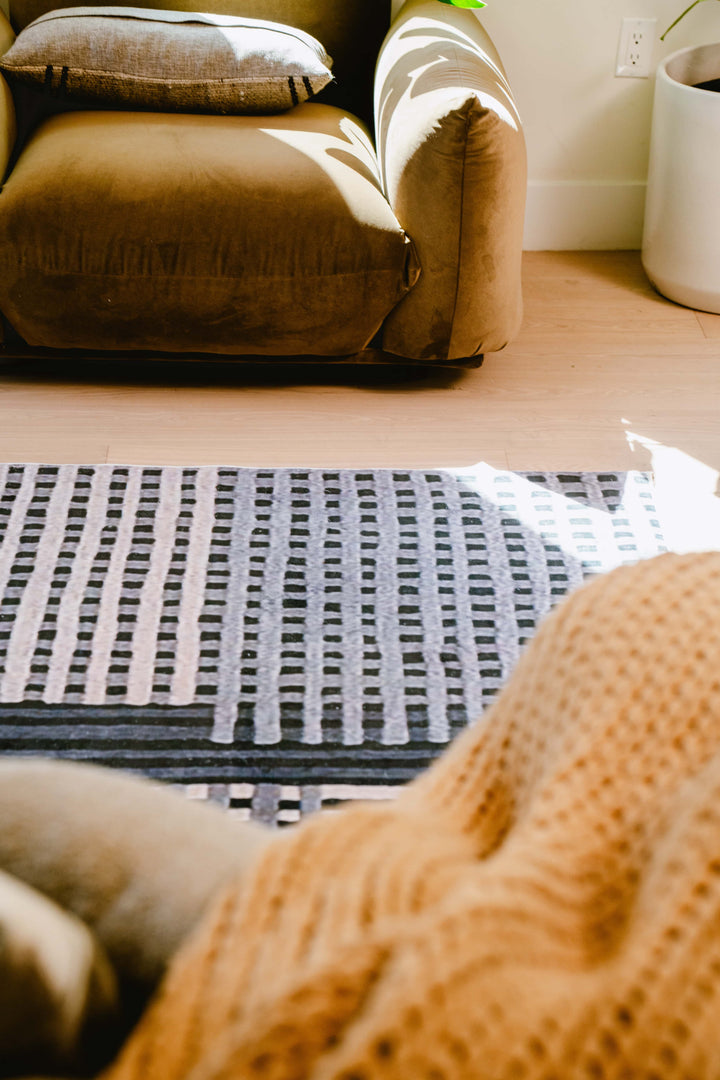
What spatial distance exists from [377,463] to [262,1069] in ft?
4.93

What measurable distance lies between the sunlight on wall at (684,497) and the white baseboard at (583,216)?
903 mm

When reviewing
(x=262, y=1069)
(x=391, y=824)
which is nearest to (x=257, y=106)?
(x=391, y=824)

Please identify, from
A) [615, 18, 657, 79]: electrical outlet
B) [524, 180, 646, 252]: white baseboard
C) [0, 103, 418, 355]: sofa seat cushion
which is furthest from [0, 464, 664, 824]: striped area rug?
[615, 18, 657, 79]: electrical outlet

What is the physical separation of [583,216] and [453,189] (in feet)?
3.18

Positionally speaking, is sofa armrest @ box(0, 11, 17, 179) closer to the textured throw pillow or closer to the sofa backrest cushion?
the textured throw pillow

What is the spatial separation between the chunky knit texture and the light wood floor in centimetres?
118

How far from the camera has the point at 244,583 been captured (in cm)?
154

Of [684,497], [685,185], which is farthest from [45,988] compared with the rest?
[685,185]

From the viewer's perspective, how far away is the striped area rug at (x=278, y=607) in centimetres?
128

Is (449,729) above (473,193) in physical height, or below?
below

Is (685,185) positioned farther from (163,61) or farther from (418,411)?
(163,61)

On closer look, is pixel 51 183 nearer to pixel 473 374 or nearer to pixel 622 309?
pixel 473 374

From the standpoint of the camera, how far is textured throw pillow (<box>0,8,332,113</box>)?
196 cm

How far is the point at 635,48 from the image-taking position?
238 centimetres
